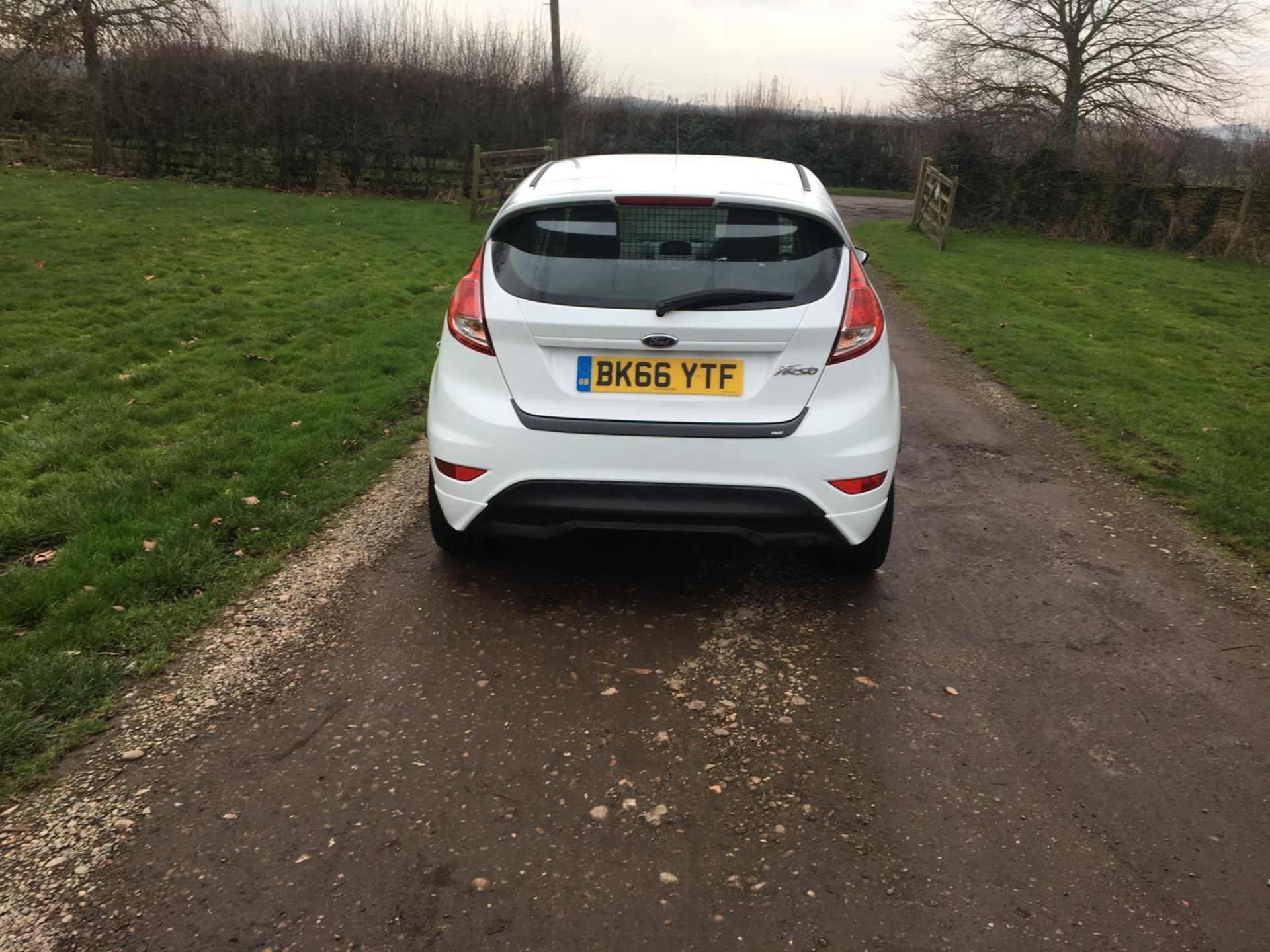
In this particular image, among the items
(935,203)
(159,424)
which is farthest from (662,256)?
(935,203)

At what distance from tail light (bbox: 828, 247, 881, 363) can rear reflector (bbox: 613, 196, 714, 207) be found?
63 centimetres

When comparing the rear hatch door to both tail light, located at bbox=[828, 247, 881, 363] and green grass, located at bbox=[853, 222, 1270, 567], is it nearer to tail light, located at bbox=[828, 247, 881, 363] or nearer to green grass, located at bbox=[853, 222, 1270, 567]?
tail light, located at bbox=[828, 247, 881, 363]

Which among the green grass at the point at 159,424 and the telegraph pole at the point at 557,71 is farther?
the telegraph pole at the point at 557,71

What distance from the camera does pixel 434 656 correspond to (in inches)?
134

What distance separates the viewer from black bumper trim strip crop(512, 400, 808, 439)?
10.9ft

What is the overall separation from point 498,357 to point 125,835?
1915 mm

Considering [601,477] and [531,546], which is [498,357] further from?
[531,546]

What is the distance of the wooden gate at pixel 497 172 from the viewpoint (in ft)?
65.1

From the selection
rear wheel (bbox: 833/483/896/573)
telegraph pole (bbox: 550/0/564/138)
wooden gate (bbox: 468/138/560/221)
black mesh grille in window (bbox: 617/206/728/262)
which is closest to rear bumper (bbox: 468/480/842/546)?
rear wheel (bbox: 833/483/896/573)

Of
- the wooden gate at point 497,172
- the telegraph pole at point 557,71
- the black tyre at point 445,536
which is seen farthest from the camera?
the telegraph pole at point 557,71

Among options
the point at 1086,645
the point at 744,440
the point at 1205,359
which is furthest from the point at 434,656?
the point at 1205,359

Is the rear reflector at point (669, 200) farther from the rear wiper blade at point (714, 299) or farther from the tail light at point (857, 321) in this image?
the tail light at point (857, 321)

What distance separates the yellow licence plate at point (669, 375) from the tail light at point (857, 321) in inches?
15.6

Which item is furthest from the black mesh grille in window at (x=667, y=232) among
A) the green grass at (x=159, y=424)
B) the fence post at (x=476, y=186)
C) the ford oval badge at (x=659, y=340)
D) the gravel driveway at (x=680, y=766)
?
the fence post at (x=476, y=186)
